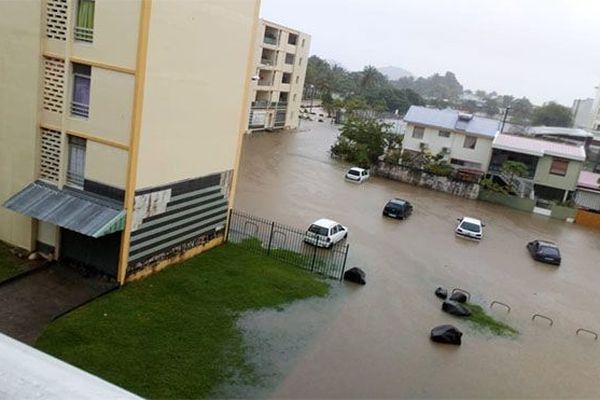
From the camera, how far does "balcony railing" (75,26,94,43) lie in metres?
13.7

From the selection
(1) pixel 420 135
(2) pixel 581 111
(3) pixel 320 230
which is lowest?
(3) pixel 320 230

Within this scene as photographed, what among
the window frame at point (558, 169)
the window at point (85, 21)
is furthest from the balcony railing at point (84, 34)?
the window frame at point (558, 169)

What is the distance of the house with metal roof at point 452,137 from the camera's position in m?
40.8

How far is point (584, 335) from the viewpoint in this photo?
17.5m

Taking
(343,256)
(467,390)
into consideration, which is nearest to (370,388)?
(467,390)

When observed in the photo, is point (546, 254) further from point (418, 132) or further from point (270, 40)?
point (270, 40)

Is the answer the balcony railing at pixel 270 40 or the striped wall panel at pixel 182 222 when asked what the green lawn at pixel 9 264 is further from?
the balcony railing at pixel 270 40

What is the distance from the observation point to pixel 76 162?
14.8 metres

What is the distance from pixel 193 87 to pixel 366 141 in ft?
97.0

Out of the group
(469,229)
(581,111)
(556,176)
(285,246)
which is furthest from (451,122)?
(581,111)

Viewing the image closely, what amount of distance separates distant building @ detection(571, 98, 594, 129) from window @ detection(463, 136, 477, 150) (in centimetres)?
6155

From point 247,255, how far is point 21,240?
24.1ft

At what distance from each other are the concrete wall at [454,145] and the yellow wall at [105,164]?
3248 centimetres

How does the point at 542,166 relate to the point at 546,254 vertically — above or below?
above
